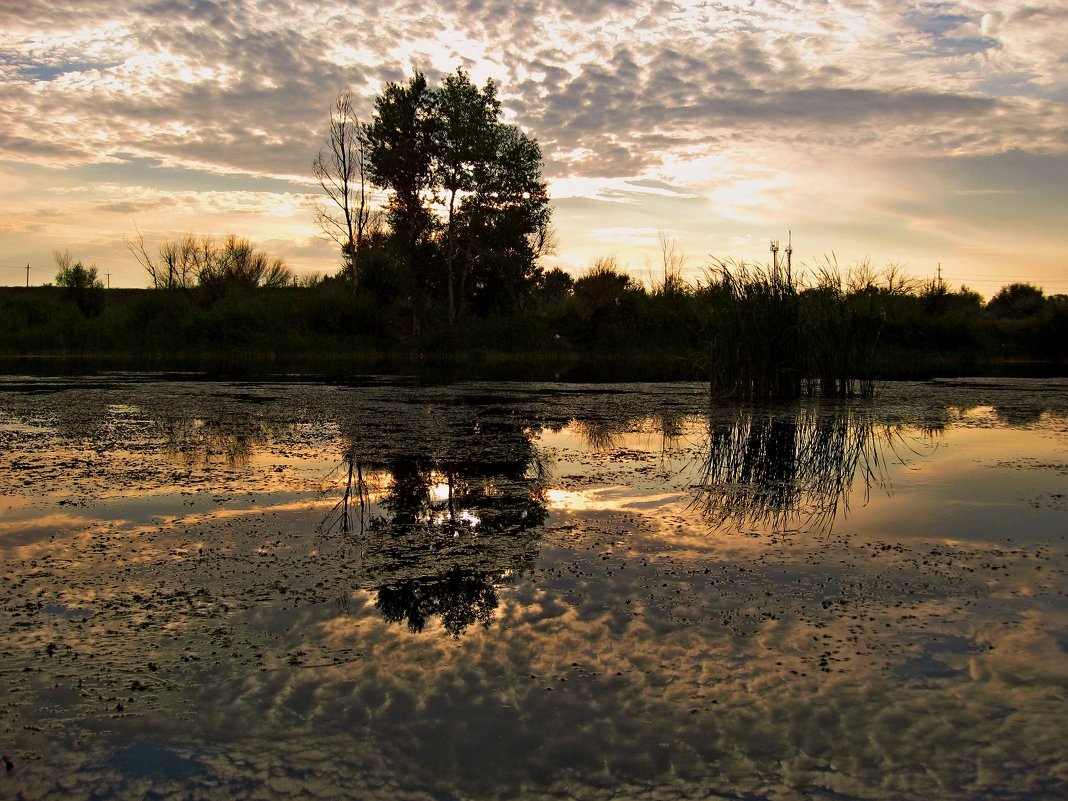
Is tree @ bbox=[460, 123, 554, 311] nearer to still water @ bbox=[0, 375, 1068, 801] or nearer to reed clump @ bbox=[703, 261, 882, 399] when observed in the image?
reed clump @ bbox=[703, 261, 882, 399]

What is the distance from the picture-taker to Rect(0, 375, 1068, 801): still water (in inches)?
86.6

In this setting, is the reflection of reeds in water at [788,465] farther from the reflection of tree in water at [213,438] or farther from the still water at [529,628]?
the reflection of tree in water at [213,438]

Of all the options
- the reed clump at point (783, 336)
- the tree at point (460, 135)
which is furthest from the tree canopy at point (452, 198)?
the reed clump at point (783, 336)

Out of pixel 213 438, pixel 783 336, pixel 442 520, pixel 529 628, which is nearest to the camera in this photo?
pixel 529 628

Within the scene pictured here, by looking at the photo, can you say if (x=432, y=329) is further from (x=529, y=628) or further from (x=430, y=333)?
(x=529, y=628)

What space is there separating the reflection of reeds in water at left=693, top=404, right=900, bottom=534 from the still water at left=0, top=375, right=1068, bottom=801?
5 centimetres

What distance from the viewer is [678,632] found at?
308cm

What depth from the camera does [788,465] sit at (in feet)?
22.6

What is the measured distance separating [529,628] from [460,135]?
1068 inches

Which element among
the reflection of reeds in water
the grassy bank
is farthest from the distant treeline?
the reflection of reeds in water

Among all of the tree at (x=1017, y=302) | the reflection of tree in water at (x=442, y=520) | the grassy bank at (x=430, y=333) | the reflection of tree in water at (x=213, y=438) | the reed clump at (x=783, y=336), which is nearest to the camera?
the reflection of tree in water at (x=442, y=520)

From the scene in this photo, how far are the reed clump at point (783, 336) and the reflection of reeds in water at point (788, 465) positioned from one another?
1.17m

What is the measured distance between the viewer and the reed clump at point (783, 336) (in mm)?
11234

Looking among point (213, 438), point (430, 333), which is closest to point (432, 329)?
point (430, 333)
